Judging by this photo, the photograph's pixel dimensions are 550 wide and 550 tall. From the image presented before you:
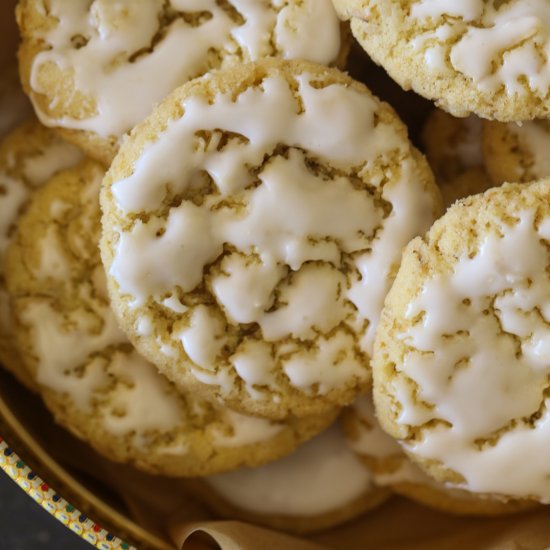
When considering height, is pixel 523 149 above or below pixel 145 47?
below

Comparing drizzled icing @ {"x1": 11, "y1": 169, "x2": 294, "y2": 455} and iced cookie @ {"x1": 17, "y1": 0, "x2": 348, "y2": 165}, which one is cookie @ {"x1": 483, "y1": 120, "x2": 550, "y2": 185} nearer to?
iced cookie @ {"x1": 17, "y1": 0, "x2": 348, "y2": 165}

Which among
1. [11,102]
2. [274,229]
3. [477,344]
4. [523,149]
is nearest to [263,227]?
[274,229]

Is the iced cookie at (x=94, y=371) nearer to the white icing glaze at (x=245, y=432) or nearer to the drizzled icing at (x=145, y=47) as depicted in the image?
the white icing glaze at (x=245, y=432)

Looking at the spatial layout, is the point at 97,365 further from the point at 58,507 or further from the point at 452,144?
the point at 452,144

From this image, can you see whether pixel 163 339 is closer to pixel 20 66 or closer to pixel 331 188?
pixel 331 188

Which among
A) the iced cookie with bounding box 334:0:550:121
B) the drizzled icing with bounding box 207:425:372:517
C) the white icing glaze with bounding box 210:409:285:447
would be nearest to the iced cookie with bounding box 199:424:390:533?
the drizzled icing with bounding box 207:425:372:517

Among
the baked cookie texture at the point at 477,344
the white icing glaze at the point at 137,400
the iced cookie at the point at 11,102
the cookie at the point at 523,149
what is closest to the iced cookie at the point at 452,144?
the cookie at the point at 523,149
